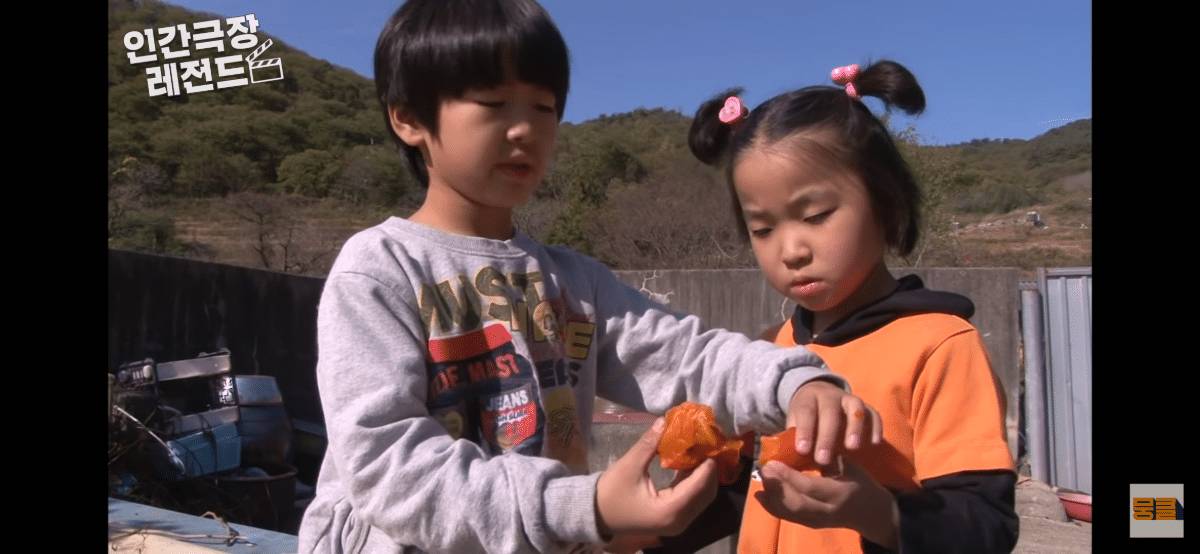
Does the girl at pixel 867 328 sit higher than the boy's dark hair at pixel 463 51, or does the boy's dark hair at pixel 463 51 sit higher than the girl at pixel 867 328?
the boy's dark hair at pixel 463 51

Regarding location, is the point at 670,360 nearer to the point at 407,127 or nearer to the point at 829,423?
the point at 829,423

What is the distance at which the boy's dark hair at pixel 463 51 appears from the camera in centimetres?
121

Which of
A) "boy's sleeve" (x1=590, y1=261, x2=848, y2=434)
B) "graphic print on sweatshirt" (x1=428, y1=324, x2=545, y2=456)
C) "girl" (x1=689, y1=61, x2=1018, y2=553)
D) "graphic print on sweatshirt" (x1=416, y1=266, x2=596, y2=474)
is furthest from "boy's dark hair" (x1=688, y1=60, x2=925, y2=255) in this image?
"graphic print on sweatshirt" (x1=428, y1=324, x2=545, y2=456)

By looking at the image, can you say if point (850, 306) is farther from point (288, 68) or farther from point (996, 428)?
point (288, 68)

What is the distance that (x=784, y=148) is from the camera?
1.46 meters

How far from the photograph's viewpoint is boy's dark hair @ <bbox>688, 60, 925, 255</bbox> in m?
1.46

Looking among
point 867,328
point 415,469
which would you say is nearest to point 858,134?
point 867,328

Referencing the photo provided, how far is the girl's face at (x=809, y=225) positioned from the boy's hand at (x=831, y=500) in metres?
0.35

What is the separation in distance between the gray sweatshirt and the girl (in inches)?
6.4

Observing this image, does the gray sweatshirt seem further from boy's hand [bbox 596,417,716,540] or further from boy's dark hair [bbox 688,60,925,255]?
boy's dark hair [bbox 688,60,925,255]

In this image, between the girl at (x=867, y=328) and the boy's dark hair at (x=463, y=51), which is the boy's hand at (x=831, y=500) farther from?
the boy's dark hair at (x=463, y=51)

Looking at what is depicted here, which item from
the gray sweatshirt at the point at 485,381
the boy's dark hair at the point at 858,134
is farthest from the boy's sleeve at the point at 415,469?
the boy's dark hair at the point at 858,134

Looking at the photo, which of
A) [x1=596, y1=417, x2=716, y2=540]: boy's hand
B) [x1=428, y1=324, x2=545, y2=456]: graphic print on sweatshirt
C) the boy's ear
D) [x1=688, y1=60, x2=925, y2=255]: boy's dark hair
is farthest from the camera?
[x1=688, y1=60, x2=925, y2=255]: boy's dark hair
